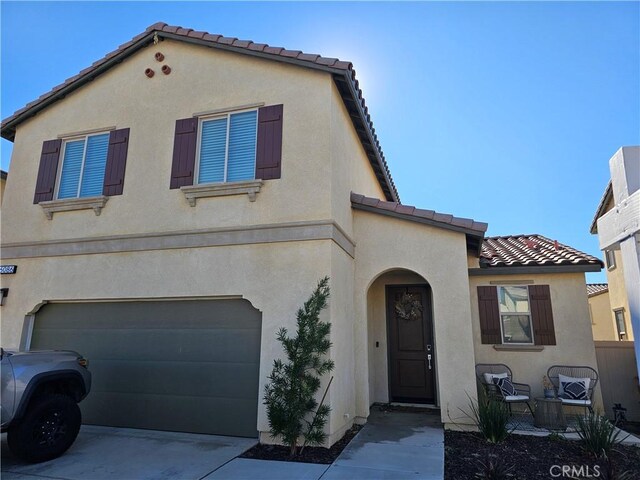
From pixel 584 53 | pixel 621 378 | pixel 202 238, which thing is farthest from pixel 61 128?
pixel 621 378

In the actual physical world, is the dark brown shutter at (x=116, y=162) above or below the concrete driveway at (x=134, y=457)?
above

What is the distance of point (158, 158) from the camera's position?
8.26 metres

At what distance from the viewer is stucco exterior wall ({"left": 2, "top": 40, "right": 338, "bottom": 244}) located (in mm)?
7328

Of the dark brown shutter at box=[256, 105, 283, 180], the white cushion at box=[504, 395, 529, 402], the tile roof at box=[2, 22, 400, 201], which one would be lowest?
the white cushion at box=[504, 395, 529, 402]

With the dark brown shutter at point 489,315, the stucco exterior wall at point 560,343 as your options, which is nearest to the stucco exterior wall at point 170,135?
the dark brown shutter at point 489,315

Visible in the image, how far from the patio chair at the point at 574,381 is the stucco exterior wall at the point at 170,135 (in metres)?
5.94

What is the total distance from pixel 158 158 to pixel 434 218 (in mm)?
5746

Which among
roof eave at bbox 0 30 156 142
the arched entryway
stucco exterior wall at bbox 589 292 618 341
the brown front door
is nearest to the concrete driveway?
the arched entryway

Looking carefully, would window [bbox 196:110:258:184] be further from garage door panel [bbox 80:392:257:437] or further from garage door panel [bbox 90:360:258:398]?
garage door panel [bbox 80:392:257:437]

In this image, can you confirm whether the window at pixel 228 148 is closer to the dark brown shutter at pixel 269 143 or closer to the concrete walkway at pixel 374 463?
the dark brown shutter at pixel 269 143

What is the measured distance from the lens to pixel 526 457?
583cm

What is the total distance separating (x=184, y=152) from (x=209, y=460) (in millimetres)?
5568

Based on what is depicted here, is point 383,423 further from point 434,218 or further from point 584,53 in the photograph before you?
point 584,53

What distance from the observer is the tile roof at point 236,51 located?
765 centimetres
